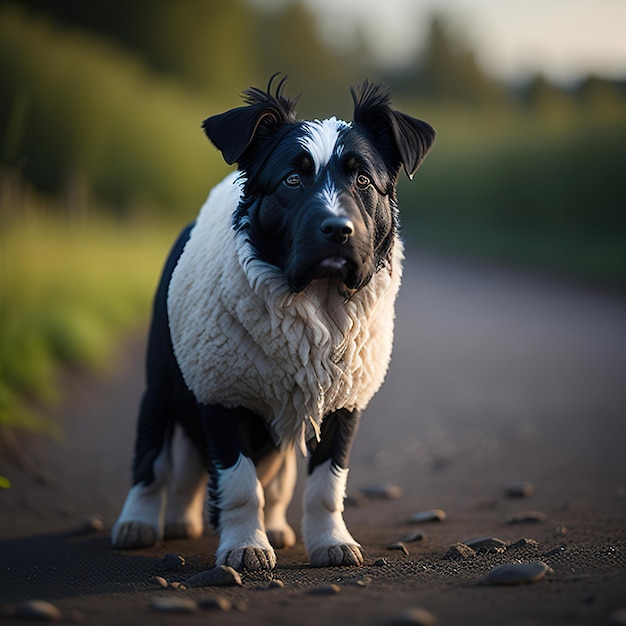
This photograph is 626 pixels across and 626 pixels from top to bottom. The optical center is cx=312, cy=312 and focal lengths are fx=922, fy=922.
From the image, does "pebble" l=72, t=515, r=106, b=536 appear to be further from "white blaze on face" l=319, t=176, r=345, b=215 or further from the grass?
"white blaze on face" l=319, t=176, r=345, b=215

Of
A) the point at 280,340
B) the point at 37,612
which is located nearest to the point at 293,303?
the point at 280,340

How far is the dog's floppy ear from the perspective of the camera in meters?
4.67

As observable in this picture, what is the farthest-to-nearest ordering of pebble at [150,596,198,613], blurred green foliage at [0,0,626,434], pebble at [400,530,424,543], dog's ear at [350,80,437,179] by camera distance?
blurred green foliage at [0,0,626,434]
pebble at [400,530,424,543]
dog's ear at [350,80,437,179]
pebble at [150,596,198,613]

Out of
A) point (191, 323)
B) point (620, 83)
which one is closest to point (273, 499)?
point (191, 323)

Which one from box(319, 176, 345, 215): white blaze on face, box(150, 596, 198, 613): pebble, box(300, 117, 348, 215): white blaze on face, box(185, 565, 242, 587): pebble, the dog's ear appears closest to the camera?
box(150, 596, 198, 613): pebble

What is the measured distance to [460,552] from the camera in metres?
4.72

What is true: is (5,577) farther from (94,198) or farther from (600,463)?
(94,198)

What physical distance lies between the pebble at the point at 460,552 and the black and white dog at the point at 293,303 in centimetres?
46

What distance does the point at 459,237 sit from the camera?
23.2m

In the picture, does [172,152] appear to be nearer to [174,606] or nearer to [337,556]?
[337,556]

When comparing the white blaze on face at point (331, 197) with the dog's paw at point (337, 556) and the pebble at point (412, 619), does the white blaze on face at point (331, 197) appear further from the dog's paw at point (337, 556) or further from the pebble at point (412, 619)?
the pebble at point (412, 619)

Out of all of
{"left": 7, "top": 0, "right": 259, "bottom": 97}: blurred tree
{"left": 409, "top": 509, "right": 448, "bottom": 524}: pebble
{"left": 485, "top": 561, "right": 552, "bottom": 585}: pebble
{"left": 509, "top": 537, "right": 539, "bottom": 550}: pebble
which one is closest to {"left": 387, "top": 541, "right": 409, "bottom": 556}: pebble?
{"left": 509, "top": 537, "right": 539, "bottom": 550}: pebble

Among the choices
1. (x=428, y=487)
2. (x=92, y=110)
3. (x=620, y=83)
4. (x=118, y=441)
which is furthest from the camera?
(x=620, y=83)

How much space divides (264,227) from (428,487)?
371 cm
